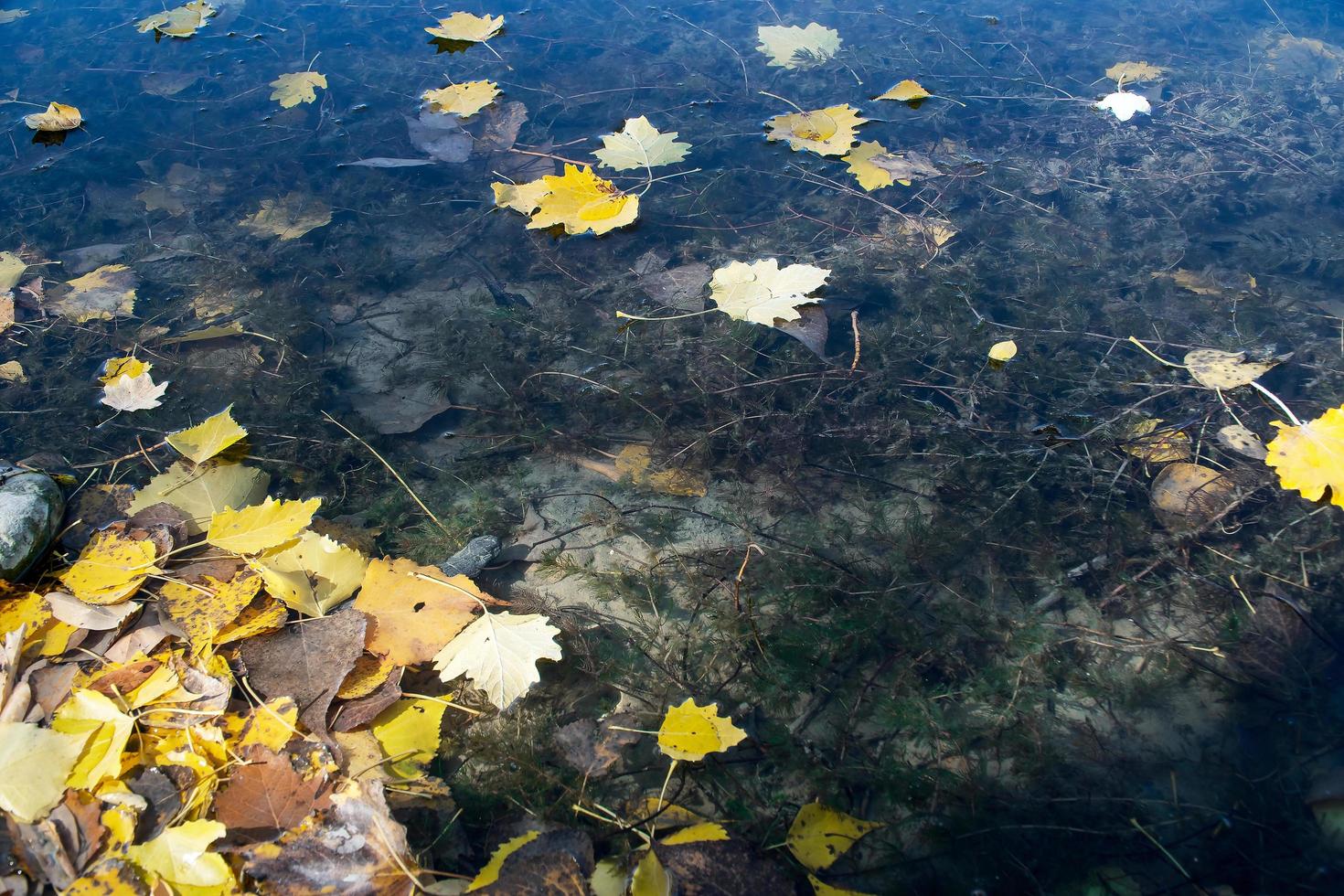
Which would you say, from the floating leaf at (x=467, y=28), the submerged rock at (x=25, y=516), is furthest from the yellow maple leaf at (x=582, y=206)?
the floating leaf at (x=467, y=28)

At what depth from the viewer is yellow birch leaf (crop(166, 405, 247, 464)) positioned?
2.22 meters

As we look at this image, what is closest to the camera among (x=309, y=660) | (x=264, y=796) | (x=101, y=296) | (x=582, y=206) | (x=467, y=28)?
(x=264, y=796)

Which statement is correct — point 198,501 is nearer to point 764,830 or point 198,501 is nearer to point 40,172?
point 764,830

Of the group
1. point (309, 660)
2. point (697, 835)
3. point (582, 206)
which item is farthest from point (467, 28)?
point (697, 835)

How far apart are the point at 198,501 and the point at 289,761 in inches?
36.0

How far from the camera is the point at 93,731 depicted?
1550 mm

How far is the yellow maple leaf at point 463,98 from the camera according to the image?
3.71 meters

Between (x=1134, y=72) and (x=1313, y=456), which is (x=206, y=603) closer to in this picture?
(x=1313, y=456)

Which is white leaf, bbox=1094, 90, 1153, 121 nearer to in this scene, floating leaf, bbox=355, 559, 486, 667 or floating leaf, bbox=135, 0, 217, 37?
floating leaf, bbox=355, 559, 486, 667

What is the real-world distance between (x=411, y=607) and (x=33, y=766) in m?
0.76

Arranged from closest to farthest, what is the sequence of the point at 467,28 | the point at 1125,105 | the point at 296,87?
the point at 1125,105 < the point at 296,87 < the point at 467,28

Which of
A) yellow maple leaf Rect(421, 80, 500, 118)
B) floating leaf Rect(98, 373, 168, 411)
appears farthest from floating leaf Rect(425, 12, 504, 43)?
floating leaf Rect(98, 373, 168, 411)

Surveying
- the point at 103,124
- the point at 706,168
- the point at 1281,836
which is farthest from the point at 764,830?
the point at 103,124

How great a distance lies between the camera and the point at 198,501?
210 cm
